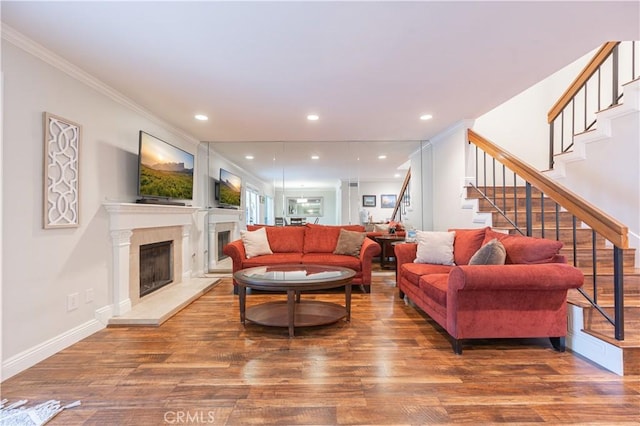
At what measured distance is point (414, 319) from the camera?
9.98ft

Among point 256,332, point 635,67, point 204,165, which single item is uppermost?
point 635,67

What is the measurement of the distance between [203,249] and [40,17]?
387cm

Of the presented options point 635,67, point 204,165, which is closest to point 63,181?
point 204,165

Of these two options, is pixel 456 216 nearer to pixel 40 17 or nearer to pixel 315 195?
pixel 315 195

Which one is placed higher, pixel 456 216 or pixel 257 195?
pixel 257 195

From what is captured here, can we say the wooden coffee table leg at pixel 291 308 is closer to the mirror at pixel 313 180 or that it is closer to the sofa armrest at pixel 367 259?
the sofa armrest at pixel 367 259

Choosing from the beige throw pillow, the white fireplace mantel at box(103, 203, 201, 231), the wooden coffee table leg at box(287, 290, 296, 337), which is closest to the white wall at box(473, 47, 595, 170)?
the beige throw pillow

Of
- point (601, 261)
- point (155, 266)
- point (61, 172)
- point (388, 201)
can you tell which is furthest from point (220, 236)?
point (601, 261)

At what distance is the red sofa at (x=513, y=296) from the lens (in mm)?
2152

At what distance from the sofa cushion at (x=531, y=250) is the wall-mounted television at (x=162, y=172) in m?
3.65

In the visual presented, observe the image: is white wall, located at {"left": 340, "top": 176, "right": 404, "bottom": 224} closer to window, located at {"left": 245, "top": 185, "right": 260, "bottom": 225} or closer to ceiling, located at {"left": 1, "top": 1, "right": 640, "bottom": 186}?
window, located at {"left": 245, "top": 185, "right": 260, "bottom": 225}

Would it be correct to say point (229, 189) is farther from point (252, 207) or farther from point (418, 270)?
point (418, 270)

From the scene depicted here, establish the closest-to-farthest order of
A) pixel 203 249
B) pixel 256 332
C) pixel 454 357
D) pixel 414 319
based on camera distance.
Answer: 1. pixel 454 357
2. pixel 256 332
3. pixel 414 319
4. pixel 203 249

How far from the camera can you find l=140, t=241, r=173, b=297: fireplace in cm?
365
